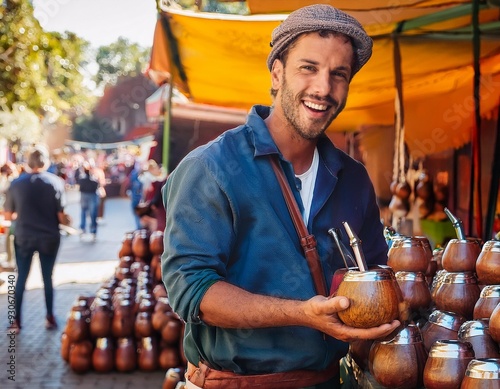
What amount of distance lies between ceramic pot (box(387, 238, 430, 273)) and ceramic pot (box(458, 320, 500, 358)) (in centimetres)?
69

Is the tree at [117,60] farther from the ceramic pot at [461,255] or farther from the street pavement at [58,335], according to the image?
the ceramic pot at [461,255]

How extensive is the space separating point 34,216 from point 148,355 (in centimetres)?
226

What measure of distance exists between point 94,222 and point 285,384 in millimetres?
13957

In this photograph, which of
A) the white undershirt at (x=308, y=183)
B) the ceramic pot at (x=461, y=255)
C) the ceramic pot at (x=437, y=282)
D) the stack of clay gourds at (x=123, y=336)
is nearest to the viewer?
the white undershirt at (x=308, y=183)

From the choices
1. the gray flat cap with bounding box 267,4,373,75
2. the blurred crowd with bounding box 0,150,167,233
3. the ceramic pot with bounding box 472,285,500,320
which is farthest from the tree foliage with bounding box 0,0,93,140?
the ceramic pot with bounding box 472,285,500,320

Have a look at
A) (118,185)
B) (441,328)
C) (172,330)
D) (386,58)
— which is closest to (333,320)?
(441,328)

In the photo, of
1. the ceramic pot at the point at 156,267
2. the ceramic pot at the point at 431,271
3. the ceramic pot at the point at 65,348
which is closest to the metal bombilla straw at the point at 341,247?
the ceramic pot at the point at 431,271

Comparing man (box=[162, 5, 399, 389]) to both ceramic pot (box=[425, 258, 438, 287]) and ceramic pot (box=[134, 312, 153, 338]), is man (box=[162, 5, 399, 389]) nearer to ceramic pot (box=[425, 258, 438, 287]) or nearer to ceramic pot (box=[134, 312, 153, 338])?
ceramic pot (box=[425, 258, 438, 287])

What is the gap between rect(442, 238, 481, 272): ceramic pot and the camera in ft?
8.64

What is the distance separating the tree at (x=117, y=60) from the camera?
118 ft

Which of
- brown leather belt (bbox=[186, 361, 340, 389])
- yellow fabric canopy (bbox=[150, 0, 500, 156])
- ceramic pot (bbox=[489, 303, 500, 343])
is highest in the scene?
yellow fabric canopy (bbox=[150, 0, 500, 156])

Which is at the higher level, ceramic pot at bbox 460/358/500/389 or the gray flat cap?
the gray flat cap

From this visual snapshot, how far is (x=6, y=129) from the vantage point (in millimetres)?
26422

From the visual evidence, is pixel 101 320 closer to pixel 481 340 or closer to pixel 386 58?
pixel 386 58
